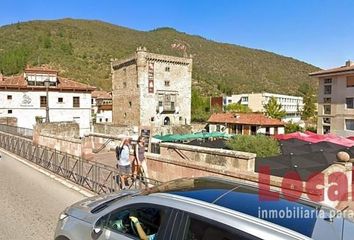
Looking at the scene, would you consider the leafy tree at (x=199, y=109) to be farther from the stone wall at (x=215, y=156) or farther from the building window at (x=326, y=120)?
the stone wall at (x=215, y=156)

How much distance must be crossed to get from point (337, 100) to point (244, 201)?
4966cm

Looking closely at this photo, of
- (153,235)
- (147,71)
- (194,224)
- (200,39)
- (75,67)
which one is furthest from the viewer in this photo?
(200,39)

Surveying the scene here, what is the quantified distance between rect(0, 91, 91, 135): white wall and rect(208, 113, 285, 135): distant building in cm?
2352

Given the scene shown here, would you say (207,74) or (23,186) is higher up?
(207,74)

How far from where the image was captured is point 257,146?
1969 cm

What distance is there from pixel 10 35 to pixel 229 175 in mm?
108483

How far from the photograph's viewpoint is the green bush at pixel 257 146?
64.4 feet

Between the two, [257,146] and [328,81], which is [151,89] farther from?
[257,146]

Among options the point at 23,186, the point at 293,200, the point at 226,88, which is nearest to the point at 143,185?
the point at 23,186

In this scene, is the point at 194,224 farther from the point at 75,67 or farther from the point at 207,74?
the point at 207,74

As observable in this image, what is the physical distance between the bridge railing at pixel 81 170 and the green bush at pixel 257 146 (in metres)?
11.2

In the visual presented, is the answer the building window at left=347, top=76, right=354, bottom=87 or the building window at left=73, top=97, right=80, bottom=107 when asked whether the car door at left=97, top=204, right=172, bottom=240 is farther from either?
the building window at left=347, top=76, right=354, bottom=87

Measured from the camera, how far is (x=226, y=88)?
110 metres

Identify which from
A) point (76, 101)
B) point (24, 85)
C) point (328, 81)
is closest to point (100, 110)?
point (76, 101)
